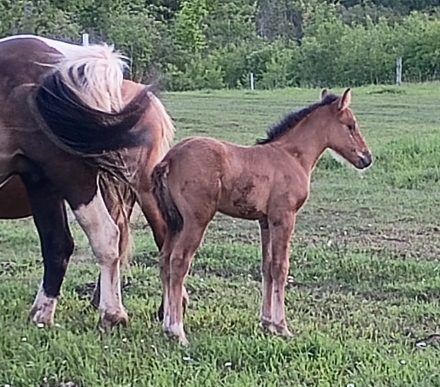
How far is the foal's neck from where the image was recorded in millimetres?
5121

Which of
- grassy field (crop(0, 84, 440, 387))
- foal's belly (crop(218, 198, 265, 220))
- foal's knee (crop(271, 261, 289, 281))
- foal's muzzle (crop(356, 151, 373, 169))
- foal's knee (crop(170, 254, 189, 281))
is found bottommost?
grassy field (crop(0, 84, 440, 387))

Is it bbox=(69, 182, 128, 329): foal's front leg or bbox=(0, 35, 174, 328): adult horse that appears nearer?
bbox=(0, 35, 174, 328): adult horse

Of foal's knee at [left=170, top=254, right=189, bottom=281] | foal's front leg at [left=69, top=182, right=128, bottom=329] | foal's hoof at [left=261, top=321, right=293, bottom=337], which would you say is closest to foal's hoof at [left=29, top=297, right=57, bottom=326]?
foal's front leg at [left=69, top=182, right=128, bottom=329]

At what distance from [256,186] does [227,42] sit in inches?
1442

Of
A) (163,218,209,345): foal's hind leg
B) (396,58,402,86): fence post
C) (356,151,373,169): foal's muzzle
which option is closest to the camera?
(163,218,209,345): foal's hind leg

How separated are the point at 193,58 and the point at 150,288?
2995 cm

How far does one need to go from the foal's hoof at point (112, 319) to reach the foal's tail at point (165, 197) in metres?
0.54

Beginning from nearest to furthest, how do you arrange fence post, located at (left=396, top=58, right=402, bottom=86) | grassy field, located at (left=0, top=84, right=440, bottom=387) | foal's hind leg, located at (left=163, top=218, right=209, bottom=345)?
grassy field, located at (left=0, top=84, right=440, bottom=387), foal's hind leg, located at (left=163, top=218, right=209, bottom=345), fence post, located at (left=396, top=58, right=402, bottom=86)

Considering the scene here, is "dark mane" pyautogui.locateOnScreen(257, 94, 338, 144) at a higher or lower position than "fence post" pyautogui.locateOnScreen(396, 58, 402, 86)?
higher

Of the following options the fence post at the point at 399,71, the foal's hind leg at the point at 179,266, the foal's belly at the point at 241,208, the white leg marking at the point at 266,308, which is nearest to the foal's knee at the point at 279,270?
the white leg marking at the point at 266,308

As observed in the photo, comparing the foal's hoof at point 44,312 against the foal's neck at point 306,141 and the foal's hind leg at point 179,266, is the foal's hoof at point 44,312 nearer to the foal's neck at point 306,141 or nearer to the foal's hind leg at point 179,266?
the foal's hind leg at point 179,266

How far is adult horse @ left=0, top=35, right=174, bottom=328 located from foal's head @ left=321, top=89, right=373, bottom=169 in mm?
1019

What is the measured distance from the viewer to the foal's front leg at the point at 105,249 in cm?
490

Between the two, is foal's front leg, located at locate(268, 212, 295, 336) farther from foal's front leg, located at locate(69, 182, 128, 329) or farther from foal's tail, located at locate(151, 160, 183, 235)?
foal's front leg, located at locate(69, 182, 128, 329)
